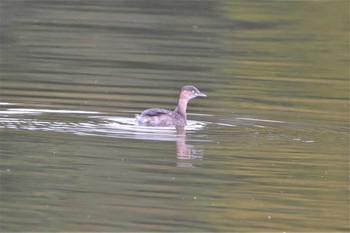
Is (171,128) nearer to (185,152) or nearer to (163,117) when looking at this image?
(163,117)

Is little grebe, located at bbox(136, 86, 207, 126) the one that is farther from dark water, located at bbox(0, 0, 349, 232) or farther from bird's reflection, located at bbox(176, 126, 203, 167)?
bird's reflection, located at bbox(176, 126, 203, 167)

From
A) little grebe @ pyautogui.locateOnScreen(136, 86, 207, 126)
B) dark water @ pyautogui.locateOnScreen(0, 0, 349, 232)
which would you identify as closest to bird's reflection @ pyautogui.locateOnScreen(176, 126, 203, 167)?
dark water @ pyautogui.locateOnScreen(0, 0, 349, 232)

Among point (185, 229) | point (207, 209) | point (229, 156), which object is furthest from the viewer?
point (229, 156)

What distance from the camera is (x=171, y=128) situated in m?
14.5

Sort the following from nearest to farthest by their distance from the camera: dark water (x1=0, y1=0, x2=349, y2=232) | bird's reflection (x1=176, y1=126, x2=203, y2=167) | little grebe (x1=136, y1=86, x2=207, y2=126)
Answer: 1. dark water (x1=0, y1=0, x2=349, y2=232)
2. bird's reflection (x1=176, y1=126, x2=203, y2=167)
3. little grebe (x1=136, y1=86, x2=207, y2=126)

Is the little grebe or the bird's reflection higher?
the little grebe

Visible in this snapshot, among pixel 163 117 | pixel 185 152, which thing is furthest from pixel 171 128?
pixel 185 152

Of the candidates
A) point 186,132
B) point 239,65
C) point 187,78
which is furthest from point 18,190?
point 239,65

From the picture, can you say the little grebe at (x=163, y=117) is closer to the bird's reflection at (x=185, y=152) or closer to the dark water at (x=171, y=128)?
the dark water at (x=171, y=128)

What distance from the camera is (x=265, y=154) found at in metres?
12.8

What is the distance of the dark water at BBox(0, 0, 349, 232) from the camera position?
10414mm

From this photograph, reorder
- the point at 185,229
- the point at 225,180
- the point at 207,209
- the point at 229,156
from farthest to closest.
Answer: the point at 229,156 → the point at 225,180 → the point at 207,209 → the point at 185,229

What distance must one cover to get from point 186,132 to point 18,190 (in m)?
3.61

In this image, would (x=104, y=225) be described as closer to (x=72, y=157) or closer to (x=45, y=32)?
(x=72, y=157)
